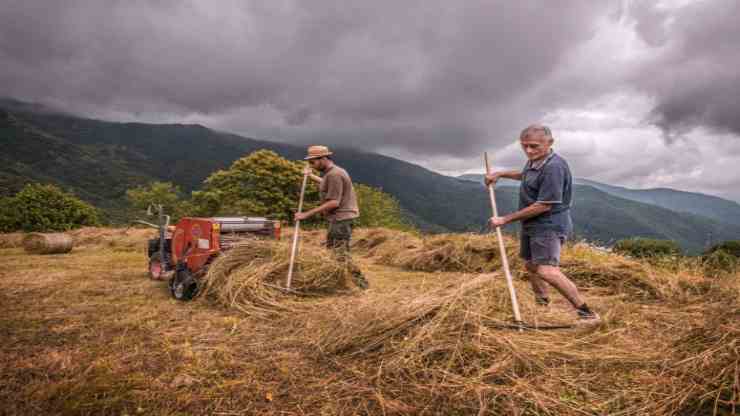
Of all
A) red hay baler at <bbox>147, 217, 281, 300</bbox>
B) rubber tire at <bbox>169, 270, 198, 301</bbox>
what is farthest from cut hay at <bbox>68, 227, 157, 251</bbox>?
rubber tire at <bbox>169, 270, 198, 301</bbox>

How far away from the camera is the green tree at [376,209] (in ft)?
131

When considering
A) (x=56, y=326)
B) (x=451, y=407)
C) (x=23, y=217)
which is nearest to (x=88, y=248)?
(x=56, y=326)

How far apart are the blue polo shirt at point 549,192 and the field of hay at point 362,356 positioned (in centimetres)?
65

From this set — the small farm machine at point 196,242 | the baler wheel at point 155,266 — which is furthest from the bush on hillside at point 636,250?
the baler wheel at point 155,266

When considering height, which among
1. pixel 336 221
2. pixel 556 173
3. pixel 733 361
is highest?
pixel 556 173

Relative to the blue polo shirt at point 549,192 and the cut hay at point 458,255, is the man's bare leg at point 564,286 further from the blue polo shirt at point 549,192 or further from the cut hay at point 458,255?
the cut hay at point 458,255

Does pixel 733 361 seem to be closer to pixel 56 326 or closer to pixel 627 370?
pixel 627 370

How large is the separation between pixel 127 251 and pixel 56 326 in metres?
9.27

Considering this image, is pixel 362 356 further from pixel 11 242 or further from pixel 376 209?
pixel 376 209

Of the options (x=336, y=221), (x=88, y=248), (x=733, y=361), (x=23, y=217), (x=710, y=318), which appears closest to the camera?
(x=733, y=361)

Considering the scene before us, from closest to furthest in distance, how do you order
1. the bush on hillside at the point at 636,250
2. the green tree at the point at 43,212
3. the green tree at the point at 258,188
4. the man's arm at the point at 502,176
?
1. the man's arm at the point at 502,176
2. the bush on hillside at the point at 636,250
3. the green tree at the point at 43,212
4. the green tree at the point at 258,188

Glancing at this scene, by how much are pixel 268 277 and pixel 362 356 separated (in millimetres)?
2385

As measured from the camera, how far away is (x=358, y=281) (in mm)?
5273

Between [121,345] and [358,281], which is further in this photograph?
[358,281]
